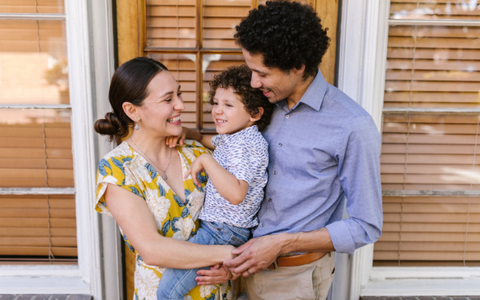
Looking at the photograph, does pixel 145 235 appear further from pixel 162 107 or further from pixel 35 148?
pixel 35 148

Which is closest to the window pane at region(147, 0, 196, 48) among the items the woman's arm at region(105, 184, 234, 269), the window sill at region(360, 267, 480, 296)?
the woman's arm at region(105, 184, 234, 269)

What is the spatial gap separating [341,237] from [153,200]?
72cm

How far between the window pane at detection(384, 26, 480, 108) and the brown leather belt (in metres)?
0.92

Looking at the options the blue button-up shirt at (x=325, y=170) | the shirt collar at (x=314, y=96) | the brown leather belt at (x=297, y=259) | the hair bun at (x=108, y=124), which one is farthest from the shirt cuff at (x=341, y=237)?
the hair bun at (x=108, y=124)

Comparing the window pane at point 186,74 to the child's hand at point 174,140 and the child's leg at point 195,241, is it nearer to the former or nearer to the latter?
the child's hand at point 174,140

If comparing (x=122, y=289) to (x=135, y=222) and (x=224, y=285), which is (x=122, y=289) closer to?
(x=224, y=285)

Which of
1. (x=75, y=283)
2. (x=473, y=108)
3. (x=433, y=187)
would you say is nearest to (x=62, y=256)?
(x=75, y=283)

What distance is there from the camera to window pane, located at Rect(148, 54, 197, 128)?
1.72 meters

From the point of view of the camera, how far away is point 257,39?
1139mm

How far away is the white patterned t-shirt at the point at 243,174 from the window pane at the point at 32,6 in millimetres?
1111

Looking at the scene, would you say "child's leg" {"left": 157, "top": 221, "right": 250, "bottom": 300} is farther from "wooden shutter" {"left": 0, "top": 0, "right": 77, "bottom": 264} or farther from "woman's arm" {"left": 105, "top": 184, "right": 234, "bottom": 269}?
"wooden shutter" {"left": 0, "top": 0, "right": 77, "bottom": 264}

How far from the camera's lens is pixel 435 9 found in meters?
1.68

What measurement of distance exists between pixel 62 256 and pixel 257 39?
162 cm

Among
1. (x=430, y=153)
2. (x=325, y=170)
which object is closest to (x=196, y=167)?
(x=325, y=170)
